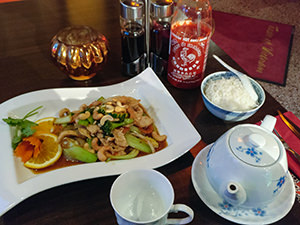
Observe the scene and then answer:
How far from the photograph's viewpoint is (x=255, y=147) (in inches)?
28.4

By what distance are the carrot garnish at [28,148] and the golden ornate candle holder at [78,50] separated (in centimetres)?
37

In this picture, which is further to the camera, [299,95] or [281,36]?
[281,36]

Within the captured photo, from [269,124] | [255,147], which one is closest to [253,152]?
[255,147]

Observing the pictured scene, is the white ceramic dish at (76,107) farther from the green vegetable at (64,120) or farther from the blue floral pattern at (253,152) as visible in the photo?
the blue floral pattern at (253,152)

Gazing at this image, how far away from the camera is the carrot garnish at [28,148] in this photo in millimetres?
944

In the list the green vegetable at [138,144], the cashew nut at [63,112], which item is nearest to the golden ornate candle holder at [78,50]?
the cashew nut at [63,112]

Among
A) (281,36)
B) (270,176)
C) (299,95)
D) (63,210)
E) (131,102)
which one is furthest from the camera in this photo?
(281,36)

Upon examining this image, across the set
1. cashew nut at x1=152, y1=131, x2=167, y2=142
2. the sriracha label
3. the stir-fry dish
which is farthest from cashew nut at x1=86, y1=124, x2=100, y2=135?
the sriracha label

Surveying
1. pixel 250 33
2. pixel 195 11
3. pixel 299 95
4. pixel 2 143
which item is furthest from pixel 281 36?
pixel 2 143

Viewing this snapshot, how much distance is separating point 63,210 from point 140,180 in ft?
0.84

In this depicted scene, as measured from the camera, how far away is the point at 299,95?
2.38m

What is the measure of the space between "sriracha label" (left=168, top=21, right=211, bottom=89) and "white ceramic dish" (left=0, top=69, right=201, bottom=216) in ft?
0.36

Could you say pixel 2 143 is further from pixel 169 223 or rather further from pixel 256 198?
pixel 256 198

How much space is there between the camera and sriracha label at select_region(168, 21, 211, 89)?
1115 mm
